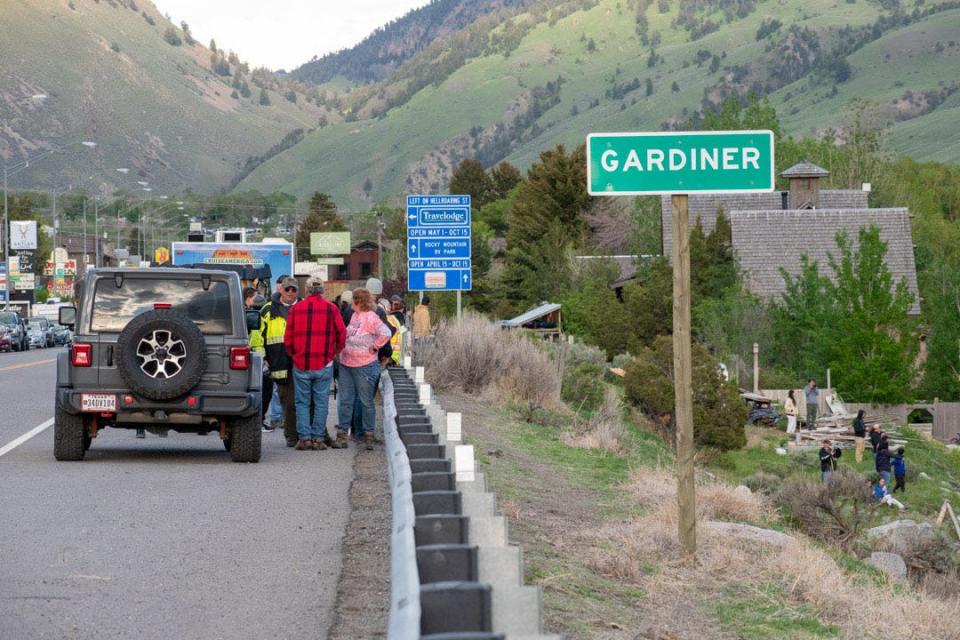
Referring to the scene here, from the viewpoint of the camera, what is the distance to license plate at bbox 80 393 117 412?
15.1 meters

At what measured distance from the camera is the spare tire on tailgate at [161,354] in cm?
1499

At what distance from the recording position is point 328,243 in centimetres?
15088

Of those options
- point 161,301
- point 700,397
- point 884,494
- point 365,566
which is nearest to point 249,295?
point 161,301

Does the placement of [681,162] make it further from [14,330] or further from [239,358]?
[14,330]

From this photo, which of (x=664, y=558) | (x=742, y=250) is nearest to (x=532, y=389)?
(x=664, y=558)

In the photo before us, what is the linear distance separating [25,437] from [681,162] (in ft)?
35.3

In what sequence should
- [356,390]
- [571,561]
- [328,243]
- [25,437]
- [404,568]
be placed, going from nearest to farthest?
[404,568]
[571,561]
[356,390]
[25,437]
[328,243]

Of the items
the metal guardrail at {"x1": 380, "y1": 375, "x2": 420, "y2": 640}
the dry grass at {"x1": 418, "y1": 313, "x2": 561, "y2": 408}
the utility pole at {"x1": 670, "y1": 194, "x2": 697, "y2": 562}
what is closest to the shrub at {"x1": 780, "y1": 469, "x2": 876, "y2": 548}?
the dry grass at {"x1": 418, "y1": 313, "x2": 561, "y2": 408}

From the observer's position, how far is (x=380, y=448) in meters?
17.8

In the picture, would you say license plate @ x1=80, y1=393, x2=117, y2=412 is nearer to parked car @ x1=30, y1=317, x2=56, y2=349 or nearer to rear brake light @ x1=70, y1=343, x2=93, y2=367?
rear brake light @ x1=70, y1=343, x2=93, y2=367

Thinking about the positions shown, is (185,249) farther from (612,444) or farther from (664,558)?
(664,558)

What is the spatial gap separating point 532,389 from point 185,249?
423 inches

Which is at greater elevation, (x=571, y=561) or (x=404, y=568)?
(x=404, y=568)

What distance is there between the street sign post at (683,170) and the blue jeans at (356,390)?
24.6 feet
